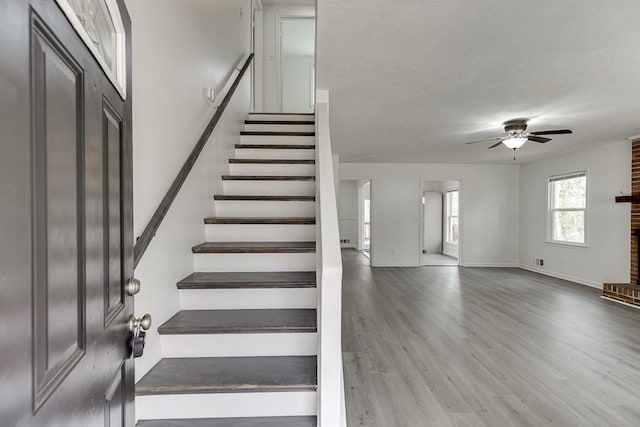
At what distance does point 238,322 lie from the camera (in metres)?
1.65

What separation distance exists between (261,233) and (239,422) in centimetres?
123

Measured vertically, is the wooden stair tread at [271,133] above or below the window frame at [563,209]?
above

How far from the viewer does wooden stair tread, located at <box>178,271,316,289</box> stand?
1817 millimetres

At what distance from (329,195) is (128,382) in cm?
94

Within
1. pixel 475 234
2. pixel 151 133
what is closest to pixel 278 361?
pixel 151 133

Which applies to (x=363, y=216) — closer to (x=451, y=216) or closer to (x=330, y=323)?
(x=451, y=216)

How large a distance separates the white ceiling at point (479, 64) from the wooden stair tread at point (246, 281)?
5.08 ft

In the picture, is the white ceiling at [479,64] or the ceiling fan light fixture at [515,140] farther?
the ceiling fan light fixture at [515,140]

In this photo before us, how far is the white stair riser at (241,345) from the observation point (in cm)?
159

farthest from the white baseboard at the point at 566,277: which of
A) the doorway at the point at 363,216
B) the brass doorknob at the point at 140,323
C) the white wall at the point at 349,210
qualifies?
the brass doorknob at the point at 140,323

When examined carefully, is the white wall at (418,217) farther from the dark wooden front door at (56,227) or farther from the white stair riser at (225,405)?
the dark wooden front door at (56,227)

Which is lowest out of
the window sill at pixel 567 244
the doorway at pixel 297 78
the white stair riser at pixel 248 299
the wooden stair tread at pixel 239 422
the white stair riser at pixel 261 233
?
the wooden stair tread at pixel 239 422

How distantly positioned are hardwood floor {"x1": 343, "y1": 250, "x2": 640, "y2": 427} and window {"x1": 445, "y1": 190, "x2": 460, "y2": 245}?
4368mm

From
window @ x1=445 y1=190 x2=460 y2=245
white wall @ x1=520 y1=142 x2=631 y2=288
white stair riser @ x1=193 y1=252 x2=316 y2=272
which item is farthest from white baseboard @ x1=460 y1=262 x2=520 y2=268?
white stair riser @ x1=193 y1=252 x2=316 y2=272
